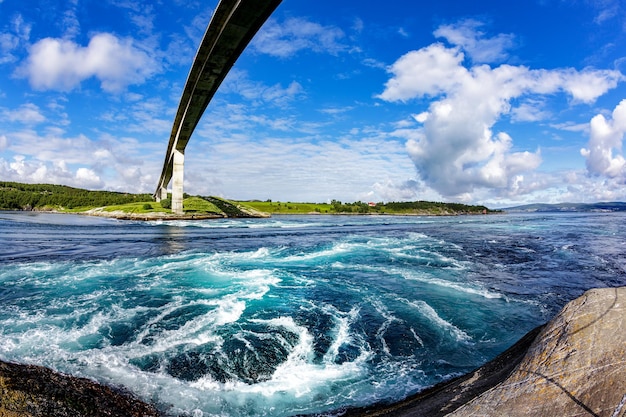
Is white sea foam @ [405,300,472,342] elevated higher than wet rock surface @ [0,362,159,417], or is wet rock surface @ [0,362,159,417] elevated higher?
Answer: wet rock surface @ [0,362,159,417]

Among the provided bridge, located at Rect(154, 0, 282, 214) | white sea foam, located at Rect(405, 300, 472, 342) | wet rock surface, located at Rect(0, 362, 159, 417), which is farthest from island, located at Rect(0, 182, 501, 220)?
wet rock surface, located at Rect(0, 362, 159, 417)

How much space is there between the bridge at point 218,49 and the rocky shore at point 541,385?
2615cm

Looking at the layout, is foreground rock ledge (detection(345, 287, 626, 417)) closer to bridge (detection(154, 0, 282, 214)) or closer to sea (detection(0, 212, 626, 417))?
sea (detection(0, 212, 626, 417))

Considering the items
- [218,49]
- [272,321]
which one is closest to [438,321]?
[272,321]

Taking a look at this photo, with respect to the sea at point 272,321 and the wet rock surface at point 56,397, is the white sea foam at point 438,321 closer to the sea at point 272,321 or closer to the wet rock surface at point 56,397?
the sea at point 272,321

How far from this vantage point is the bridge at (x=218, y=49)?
25.7 m

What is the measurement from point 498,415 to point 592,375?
1078 millimetres

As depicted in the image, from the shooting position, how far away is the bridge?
25.7m

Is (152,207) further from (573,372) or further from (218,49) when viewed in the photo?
(573,372)

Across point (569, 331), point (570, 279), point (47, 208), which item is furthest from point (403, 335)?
point (47, 208)

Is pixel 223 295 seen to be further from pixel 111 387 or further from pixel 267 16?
pixel 267 16

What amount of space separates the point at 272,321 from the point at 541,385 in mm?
9656

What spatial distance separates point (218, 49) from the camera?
108 feet

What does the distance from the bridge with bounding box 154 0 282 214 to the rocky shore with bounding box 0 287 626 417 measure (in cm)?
2615
